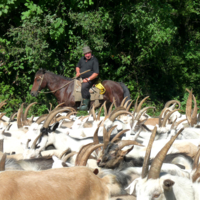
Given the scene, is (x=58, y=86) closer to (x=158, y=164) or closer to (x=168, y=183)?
(x=158, y=164)

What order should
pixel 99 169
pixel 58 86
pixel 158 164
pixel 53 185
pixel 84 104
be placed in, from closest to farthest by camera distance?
pixel 53 185 < pixel 158 164 < pixel 99 169 < pixel 84 104 < pixel 58 86

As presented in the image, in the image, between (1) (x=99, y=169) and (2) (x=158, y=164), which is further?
(1) (x=99, y=169)

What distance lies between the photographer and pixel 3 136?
583 cm

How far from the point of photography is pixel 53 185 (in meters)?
2.44

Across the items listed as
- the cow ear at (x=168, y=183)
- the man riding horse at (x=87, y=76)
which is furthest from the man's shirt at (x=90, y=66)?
the cow ear at (x=168, y=183)

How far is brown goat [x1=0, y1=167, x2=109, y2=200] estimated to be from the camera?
2.29 meters

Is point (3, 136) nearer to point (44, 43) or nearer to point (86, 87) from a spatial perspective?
point (86, 87)

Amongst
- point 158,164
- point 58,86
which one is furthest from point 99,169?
point 58,86

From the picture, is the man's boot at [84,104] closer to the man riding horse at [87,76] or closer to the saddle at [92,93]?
the man riding horse at [87,76]

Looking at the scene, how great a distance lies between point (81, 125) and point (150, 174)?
4.55 m

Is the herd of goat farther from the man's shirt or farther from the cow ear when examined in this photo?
the man's shirt

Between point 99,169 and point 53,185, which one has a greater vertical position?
point 53,185

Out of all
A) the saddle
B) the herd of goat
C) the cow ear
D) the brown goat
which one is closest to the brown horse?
the saddle

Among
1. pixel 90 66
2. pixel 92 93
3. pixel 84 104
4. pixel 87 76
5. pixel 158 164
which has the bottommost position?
pixel 84 104
